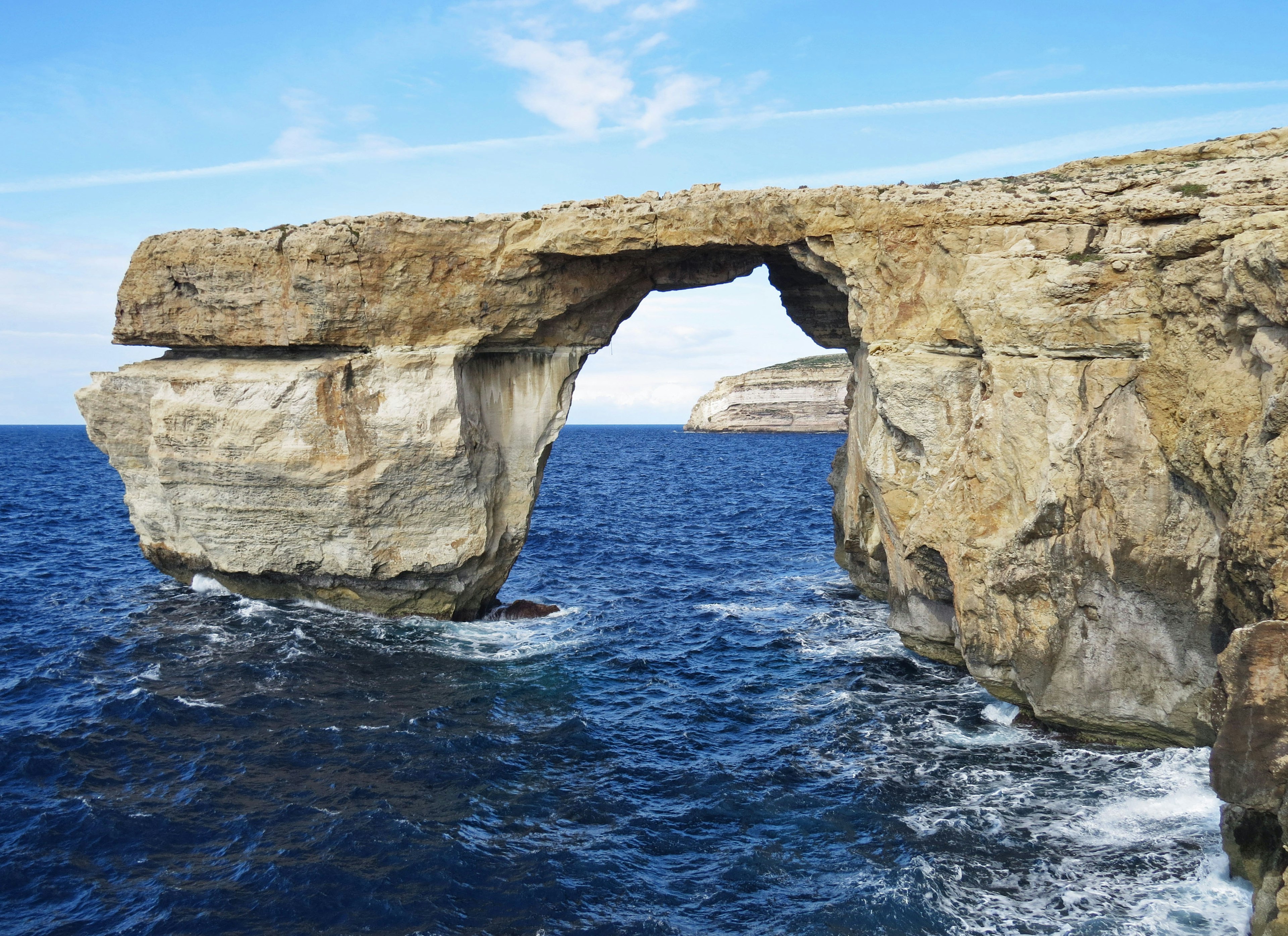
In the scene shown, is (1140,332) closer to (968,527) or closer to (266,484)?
(968,527)

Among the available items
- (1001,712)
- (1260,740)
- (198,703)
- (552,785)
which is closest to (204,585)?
(198,703)

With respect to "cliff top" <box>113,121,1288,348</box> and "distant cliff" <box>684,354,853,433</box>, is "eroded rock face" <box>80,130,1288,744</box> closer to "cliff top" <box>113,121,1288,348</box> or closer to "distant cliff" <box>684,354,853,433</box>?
"cliff top" <box>113,121,1288,348</box>

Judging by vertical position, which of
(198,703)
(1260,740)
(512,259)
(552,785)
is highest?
(512,259)

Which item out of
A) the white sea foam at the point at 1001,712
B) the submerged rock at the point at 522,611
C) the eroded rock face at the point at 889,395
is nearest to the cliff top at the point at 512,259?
the eroded rock face at the point at 889,395

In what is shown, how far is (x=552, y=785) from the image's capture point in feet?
50.3

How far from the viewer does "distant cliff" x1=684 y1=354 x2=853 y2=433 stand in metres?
119

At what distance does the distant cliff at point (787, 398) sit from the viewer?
119m

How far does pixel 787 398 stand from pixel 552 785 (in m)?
110

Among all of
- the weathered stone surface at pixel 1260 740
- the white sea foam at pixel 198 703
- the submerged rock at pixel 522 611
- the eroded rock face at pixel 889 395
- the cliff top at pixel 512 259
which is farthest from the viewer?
the submerged rock at pixel 522 611

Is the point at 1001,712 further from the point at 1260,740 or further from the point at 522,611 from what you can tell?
the point at 522,611

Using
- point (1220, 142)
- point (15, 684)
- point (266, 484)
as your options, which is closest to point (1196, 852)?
point (1220, 142)

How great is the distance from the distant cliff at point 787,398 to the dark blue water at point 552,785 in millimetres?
95510

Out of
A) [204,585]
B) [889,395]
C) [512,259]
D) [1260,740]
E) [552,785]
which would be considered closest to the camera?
[1260,740]

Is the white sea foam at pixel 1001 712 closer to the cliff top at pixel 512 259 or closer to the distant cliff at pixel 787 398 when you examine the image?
the cliff top at pixel 512 259
